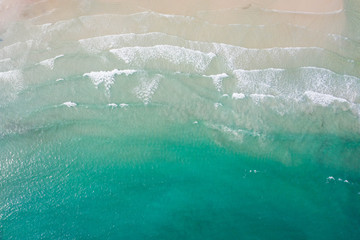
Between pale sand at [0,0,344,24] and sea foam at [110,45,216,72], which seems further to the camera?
pale sand at [0,0,344,24]

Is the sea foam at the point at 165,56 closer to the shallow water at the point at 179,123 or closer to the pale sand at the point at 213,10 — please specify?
the shallow water at the point at 179,123

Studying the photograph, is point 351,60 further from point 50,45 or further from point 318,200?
point 50,45

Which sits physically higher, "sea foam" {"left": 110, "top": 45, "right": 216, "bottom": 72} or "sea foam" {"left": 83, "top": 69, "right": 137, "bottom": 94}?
"sea foam" {"left": 110, "top": 45, "right": 216, "bottom": 72}

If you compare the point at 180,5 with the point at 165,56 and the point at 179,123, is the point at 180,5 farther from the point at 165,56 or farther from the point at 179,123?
the point at 179,123

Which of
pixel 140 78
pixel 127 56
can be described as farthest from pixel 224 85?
pixel 127 56

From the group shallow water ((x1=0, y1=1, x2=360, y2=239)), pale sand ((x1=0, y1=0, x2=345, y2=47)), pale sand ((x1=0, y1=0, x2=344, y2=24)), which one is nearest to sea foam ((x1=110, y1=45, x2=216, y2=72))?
shallow water ((x1=0, y1=1, x2=360, y2=239))

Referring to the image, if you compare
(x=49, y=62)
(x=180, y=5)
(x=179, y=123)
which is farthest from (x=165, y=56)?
(x=49, y=62)

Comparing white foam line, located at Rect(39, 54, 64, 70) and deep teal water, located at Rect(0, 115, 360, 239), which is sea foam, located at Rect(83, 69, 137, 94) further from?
deep teal water, located at Rect(0, 115, 360, 239)

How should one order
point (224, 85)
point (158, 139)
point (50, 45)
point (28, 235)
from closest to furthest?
point (28, 235) < point (158, 139) < point (224, 85) < point (50, 45)

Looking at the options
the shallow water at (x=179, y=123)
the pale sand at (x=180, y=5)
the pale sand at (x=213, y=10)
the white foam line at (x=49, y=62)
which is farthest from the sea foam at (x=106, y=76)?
the pale sand at (x=180, y=5)
